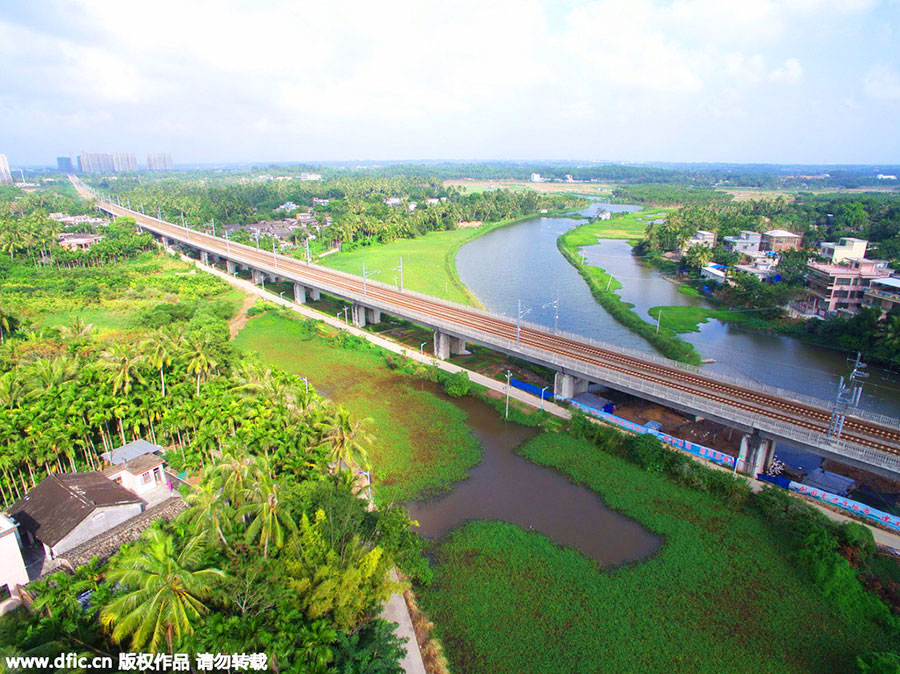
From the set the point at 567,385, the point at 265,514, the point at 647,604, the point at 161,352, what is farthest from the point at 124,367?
the point at 647,604

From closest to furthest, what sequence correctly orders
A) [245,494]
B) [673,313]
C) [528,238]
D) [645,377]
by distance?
[245,494], [645,377], [673,313], [528,238]

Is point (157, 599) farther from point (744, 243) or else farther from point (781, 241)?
point (781, 241)

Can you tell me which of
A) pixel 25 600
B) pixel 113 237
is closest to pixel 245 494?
pixel 25 600

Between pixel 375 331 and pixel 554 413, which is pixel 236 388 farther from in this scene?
pixel 375 331

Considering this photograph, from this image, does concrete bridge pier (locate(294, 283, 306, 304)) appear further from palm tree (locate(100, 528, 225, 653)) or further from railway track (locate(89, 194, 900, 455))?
palm tree (locate(100, 528, 225, 653))

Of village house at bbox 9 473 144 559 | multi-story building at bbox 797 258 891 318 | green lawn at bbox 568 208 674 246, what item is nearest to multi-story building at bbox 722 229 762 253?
green lawn at bbox 568 208 674 246

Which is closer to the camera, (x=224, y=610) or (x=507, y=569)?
(x=224, y=610)

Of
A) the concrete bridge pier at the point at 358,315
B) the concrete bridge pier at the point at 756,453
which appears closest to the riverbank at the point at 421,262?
the concrete bridge pier at the point at 358,315
